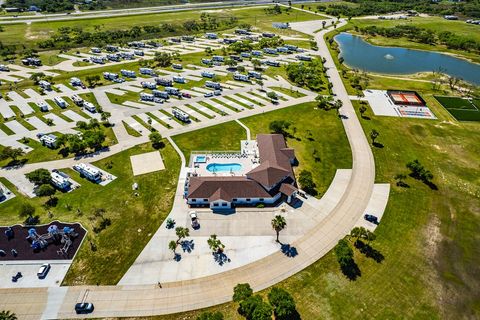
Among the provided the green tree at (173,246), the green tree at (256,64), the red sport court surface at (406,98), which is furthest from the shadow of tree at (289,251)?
the green tree at (256,64)

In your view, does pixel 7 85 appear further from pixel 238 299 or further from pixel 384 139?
pixel 384 139

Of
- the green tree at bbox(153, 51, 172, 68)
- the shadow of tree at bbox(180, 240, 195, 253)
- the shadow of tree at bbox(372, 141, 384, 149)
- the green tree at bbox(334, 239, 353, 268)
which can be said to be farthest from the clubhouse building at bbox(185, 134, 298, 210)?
the green tree at bbox(153, 51, 172, 68)

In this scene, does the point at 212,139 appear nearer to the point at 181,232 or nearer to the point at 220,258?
the point at 181,232

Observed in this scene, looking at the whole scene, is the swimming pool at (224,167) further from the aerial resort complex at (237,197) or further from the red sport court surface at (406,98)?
the red sport court surface at (406,98)

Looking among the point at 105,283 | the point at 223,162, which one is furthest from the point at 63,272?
the point at 223,162

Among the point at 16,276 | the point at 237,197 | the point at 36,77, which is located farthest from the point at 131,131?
the point at 36,77

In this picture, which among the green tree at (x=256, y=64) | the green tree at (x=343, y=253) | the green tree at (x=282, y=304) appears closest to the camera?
the green tree at (x=282, y=304)

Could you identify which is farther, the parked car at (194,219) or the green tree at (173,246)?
the parked car at (194,219)
